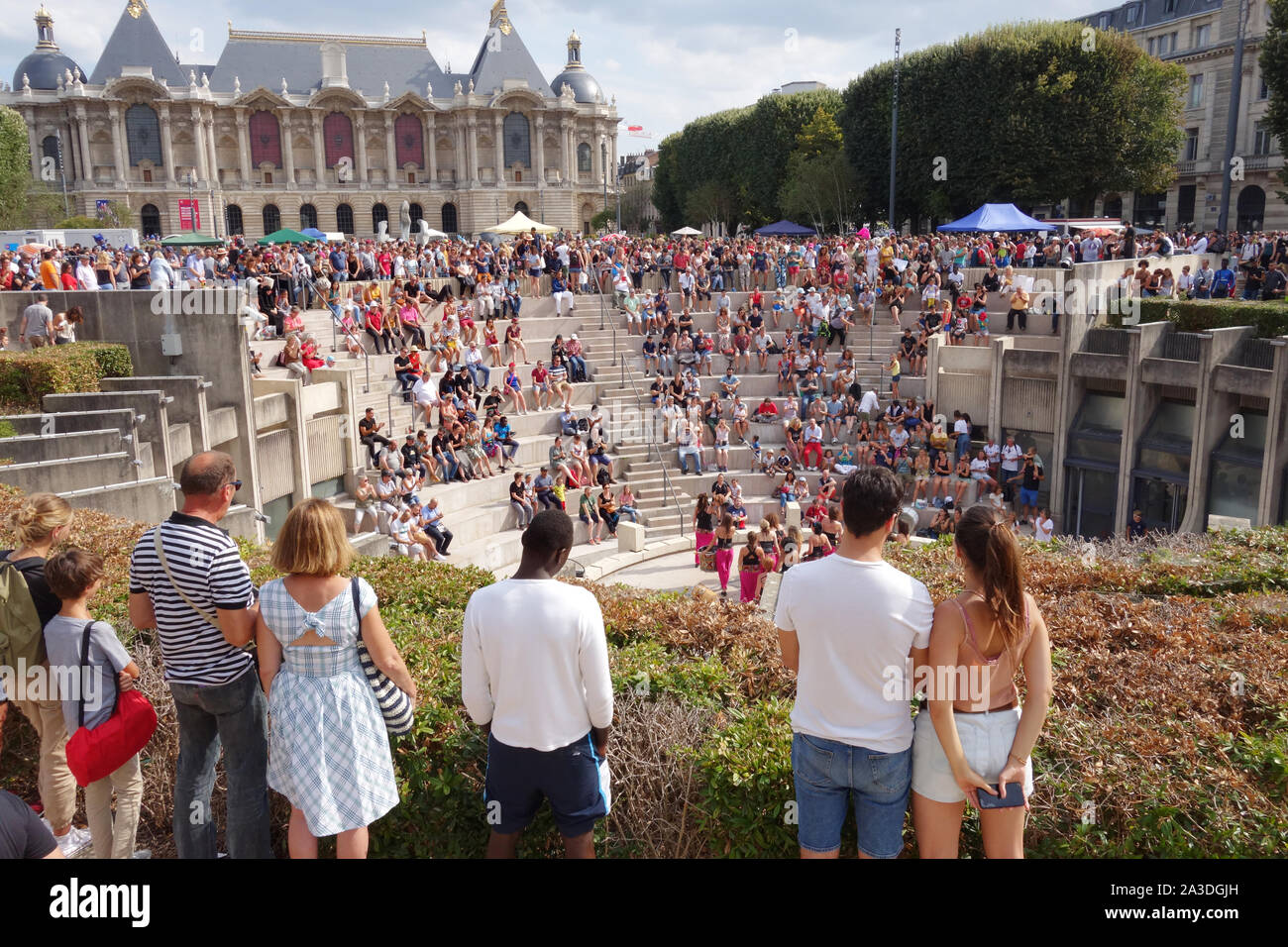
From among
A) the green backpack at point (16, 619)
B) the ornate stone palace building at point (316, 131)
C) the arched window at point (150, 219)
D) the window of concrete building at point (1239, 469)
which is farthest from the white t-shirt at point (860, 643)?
the arched window at point (150, 219)

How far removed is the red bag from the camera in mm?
4598

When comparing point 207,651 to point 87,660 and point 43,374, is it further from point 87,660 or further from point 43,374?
point 43,374

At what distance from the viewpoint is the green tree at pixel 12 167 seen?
174 feet

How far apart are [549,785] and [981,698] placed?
5.65ft

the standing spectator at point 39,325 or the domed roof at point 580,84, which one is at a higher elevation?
the domed roof at point 580,84

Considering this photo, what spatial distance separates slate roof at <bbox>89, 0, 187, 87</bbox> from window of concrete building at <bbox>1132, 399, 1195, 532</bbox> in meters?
94.6

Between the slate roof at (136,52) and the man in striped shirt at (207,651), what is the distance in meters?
102

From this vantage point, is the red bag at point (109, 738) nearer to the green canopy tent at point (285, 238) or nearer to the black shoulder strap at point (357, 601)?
the black shoulder strap at point (357, 601)

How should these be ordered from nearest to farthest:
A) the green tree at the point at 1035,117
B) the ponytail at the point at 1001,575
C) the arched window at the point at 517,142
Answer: the ponytail at the point at 1001,575
the green tree at the point at 1035,117
the arched window at the point at 517,142

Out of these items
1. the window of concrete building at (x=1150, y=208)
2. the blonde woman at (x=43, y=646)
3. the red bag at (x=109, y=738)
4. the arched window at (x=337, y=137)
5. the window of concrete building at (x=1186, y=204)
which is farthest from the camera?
the arched window at (x=337, y=137)

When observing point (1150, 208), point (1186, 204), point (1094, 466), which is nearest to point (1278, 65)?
point (1094, 466)

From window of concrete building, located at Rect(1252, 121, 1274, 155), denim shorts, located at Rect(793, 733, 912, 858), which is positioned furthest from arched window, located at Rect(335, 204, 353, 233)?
denim shorts, located at Rect(793, 733, 912, 858)

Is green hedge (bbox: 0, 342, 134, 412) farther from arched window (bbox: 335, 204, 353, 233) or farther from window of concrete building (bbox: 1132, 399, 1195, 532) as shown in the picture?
arched window (bbox: 335, 204, 353, 233)

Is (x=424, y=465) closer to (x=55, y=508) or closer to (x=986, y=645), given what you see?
(x=55, y=508)
